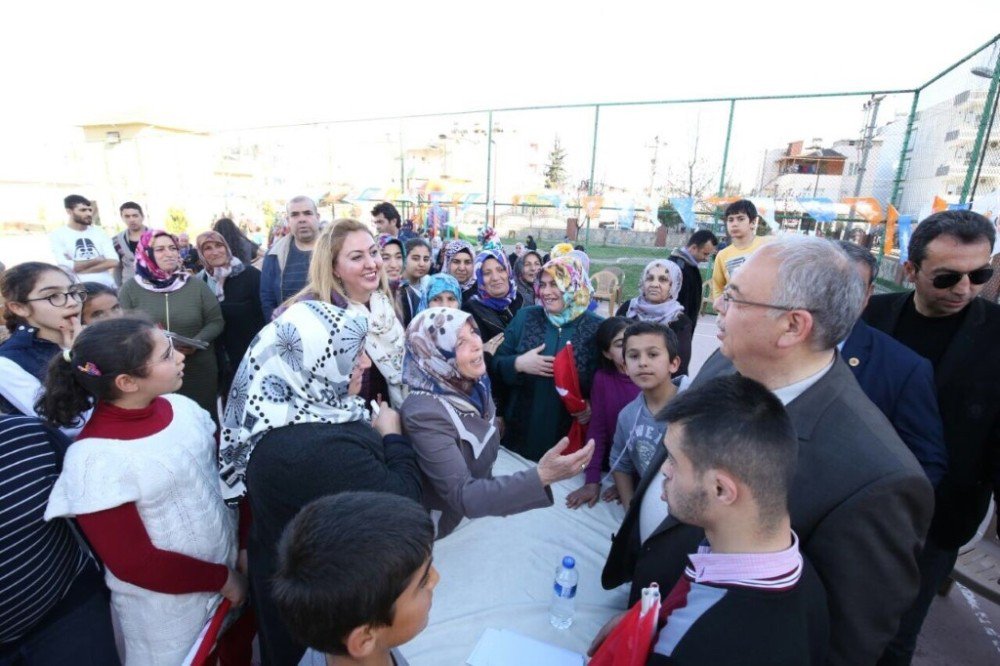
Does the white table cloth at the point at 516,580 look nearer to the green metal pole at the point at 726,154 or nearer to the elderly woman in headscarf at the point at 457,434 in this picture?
the elderly woman in headscarf at the point at 457,434

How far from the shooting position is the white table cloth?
1.55 meters

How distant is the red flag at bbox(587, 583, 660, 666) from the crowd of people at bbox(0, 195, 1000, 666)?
4cm

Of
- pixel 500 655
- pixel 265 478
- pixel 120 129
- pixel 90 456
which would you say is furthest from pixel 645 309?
pixel 120 129

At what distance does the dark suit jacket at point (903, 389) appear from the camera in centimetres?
168

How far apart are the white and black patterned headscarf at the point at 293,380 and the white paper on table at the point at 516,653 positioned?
81 centimetres

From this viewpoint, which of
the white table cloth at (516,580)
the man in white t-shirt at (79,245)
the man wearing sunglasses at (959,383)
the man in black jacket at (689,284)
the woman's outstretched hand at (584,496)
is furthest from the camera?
the man in black jacket at (689,284)

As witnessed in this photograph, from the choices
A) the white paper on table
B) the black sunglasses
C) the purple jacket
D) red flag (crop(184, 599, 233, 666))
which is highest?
the black sunglasses

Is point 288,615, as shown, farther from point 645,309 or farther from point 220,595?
point 645,309

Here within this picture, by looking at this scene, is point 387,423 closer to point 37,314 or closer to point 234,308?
point 37,314

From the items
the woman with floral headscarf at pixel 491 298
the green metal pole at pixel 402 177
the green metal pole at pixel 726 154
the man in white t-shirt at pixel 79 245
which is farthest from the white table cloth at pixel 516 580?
the green metal pole at pixel 402 177

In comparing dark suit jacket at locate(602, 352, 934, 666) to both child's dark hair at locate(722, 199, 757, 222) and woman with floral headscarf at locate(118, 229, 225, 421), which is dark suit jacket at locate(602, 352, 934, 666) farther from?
child's dark hair at locate(722, 199, 757, 222)

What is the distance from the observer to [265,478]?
134 centimetres

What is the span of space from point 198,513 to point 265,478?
404 millimetres

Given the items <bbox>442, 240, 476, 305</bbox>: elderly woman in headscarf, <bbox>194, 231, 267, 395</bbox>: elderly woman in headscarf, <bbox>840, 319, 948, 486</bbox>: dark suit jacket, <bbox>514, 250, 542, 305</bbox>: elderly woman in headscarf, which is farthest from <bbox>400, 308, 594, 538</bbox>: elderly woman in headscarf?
<bbox>514, 250, 542, 305</bbox>: elderly woman in headscarf
